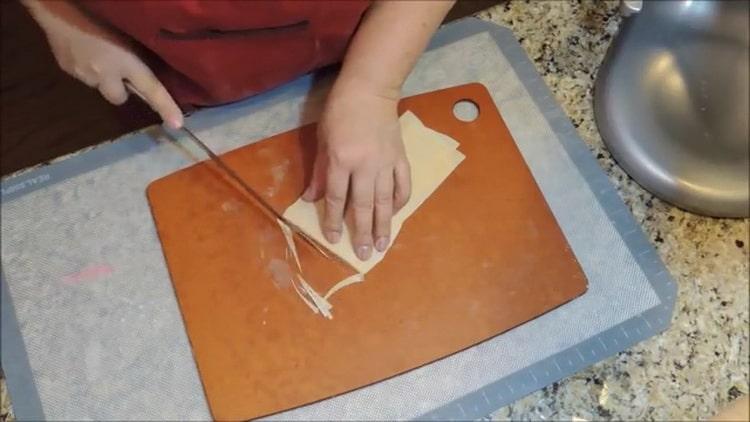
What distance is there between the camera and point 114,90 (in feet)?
1.86

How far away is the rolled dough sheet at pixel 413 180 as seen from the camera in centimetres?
57

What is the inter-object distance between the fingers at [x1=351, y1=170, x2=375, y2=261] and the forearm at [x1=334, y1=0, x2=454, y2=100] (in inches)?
2.5

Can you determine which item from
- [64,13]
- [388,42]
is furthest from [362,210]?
[64,13]

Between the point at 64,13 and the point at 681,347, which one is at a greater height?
the point at 64,13

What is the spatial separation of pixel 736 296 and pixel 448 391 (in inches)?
8.5

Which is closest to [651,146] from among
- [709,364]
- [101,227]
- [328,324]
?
[709,364]

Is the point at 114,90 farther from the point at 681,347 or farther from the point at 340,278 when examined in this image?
the point at 681,347

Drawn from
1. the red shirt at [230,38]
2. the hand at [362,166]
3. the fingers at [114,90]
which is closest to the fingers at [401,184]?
the hand at [362,166]

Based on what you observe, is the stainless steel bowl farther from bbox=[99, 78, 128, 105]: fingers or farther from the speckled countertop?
bbox=[99, 78, 128, 105]: fingers

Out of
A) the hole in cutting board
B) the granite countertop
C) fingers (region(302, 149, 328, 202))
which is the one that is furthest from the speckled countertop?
fingers (region(302, 149, 328, 202))

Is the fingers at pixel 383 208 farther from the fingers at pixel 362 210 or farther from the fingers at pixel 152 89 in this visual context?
the fingers at pixel 152 89

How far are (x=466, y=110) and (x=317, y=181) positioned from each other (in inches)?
5.4

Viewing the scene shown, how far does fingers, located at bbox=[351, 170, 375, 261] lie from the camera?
1.80 ft

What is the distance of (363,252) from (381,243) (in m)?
0.01
